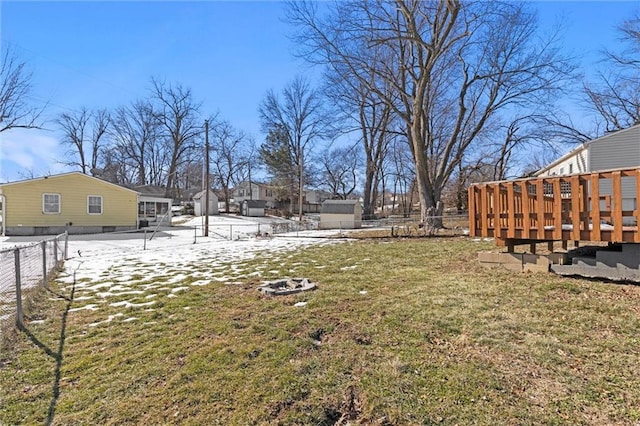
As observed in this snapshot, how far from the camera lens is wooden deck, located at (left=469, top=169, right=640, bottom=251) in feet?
14.0

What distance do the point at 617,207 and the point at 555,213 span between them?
70 centimetres

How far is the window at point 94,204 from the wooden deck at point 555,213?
21.9 metres

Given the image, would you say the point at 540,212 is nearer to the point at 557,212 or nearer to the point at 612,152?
the point at 557,212

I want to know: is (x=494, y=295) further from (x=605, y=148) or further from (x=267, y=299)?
(x=605, y=148)

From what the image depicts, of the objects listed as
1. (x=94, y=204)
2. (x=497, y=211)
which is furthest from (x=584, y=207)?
(x=94, y=204)

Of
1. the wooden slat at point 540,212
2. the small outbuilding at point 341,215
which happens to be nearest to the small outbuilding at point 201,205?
the small outbuilding at point 341,215

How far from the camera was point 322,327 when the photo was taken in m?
3.55

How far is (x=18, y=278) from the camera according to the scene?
4.20 m

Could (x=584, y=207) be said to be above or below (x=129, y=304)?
above

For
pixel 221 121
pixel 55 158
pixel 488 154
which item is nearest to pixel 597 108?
pixel 488 154

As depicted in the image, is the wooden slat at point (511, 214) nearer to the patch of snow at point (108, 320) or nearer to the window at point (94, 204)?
the patch of snow at point (108, 320)

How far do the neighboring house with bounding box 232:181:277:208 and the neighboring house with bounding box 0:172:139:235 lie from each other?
27.2 m

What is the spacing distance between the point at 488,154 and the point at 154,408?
3331 cm

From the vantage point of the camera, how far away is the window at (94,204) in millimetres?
20047
